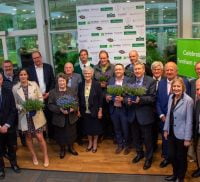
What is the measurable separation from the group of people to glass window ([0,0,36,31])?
180cm

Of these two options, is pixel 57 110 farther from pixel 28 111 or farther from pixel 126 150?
pixel 126 150

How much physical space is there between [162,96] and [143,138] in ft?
2.36

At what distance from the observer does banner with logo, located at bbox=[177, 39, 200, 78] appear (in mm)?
4465

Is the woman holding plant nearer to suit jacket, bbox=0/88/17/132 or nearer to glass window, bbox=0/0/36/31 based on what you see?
suit jacket, bbox=0/88/17/132

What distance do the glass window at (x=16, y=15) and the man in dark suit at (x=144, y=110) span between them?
325 cm

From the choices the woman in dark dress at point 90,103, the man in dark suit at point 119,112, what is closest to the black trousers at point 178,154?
the man in dark suit at point 119,112

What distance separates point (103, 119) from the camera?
5.04 metres

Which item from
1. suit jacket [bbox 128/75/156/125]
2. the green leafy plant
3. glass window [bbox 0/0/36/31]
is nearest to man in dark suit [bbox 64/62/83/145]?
the green leafy plant

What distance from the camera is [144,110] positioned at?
419 cm

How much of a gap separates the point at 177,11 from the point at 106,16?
1418mm

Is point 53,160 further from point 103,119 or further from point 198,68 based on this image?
point 198,68

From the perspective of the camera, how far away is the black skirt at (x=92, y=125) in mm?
4840

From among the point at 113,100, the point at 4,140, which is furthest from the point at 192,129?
the point at 4,140

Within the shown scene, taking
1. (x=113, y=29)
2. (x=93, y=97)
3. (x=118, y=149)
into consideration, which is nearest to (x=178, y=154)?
(x=118, y=149)
